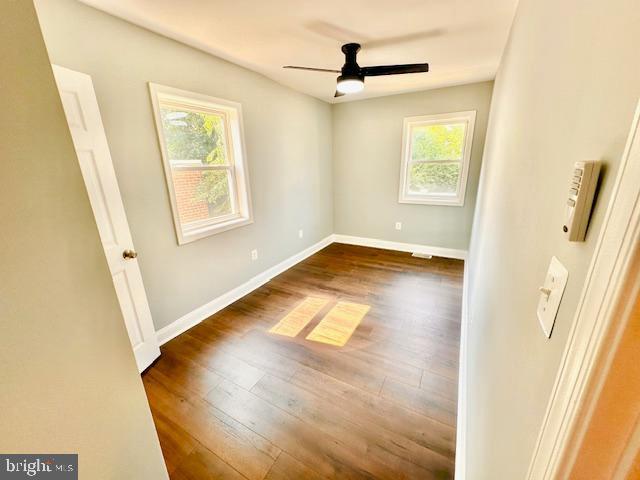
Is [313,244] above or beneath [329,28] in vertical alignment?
beneath

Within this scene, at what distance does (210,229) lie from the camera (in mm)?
2551

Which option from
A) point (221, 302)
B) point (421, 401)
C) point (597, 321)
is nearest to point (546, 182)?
point (597, 321)

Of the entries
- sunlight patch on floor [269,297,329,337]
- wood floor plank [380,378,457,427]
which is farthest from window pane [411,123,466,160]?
wood floor plank [380,378,457,427]

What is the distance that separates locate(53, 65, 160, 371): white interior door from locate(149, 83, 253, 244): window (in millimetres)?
467

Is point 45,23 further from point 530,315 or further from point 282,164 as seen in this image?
point 530,315

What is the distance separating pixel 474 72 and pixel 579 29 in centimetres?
318

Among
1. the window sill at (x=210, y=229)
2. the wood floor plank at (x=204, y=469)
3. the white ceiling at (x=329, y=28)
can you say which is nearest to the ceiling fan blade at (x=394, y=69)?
the white ceiling at (x=329, y=28)

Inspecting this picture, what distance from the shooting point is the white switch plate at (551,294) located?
0.42 m

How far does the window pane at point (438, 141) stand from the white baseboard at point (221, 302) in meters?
2.34

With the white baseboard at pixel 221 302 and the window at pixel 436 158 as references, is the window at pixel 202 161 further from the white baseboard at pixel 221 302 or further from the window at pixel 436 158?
the window at pixel 436 158

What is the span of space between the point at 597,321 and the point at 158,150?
2.51 m

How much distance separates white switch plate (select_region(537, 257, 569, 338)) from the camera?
0.42m

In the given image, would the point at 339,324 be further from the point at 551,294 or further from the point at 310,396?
the point at 551,294

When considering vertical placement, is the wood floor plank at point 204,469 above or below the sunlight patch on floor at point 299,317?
below
